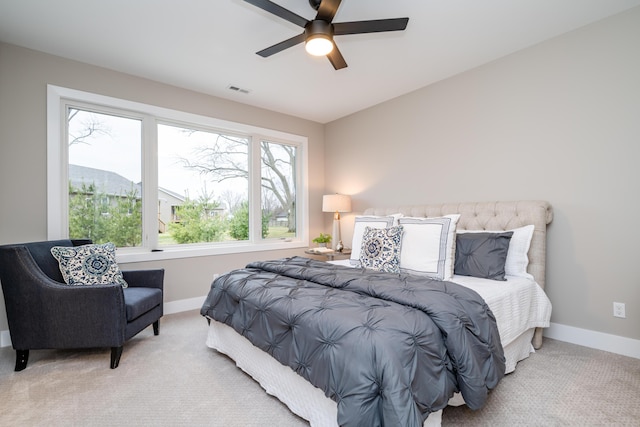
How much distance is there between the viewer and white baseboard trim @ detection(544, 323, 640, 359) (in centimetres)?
237

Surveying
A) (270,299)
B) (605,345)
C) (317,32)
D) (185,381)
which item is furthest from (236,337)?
(605,345)

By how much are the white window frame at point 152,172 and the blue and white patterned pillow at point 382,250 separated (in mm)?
1936

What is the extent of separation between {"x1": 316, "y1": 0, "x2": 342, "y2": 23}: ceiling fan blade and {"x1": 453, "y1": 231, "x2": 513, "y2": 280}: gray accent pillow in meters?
2.09

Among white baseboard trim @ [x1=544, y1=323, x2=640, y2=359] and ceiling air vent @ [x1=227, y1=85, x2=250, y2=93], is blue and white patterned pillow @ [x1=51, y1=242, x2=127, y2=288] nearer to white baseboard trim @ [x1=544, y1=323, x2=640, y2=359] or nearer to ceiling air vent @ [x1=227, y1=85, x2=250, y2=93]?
ceiling air vent @ [x1=227, y1=85, x2=250, y2=93]

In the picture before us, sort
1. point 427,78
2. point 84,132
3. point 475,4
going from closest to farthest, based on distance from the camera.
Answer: point 475,4
point 84,132
point 427,78

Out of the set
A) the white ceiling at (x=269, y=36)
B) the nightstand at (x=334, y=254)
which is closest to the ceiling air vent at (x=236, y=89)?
the white ceiling at (x=269, y=36)

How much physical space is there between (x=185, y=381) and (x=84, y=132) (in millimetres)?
2755

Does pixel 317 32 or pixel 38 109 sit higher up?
pixel 317 32

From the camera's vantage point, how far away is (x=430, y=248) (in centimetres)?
265

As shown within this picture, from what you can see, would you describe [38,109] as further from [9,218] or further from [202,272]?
[202,272]

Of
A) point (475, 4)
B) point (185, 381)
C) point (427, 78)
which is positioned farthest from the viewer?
point (427, 78)

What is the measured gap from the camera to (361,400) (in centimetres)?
121

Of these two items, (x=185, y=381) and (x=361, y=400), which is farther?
(x=185, y=381)

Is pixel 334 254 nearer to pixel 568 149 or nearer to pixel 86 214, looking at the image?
pixel 568 149
